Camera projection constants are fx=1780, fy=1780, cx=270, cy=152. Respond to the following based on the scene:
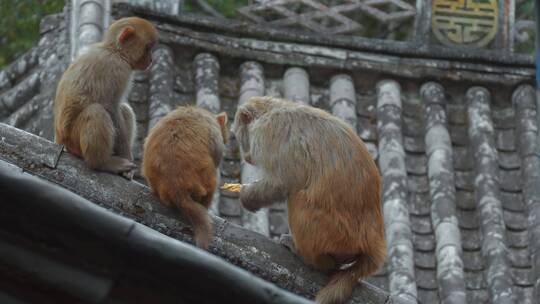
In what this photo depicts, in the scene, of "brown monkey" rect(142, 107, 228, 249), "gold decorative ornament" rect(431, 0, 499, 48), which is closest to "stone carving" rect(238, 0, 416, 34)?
"gold decorative ornament" rect(431, 0, 499, 48)

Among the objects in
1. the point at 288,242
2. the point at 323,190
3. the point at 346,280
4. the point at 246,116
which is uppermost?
A: the point at 246,116

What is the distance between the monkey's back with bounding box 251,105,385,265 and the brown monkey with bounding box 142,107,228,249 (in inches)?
10.2

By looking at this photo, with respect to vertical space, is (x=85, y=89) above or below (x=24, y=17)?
below

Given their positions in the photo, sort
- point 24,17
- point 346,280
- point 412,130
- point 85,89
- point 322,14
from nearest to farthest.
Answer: point 346,280 → point 85,89 → point 412,130 → point 322,14 → point 24,17

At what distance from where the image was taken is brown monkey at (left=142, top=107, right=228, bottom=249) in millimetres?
7414

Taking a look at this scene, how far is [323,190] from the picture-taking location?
743 cm

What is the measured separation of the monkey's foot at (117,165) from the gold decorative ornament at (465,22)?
404 centimetres

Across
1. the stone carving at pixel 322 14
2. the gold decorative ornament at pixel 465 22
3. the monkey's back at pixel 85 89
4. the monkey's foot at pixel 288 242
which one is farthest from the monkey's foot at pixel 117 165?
the gold decorative ornament at pixel 465 22

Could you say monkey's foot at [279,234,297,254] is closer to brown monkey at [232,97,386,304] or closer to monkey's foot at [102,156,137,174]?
brown monkey at [232,97,386,304]

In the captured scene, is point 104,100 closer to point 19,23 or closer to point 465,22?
point 465,22

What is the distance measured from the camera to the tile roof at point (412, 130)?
9.42 m

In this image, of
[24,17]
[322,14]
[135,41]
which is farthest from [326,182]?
[24,17]

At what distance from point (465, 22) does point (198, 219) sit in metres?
4.50

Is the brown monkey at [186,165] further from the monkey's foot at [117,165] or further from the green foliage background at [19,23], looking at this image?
the green foliage background at [19,23]
